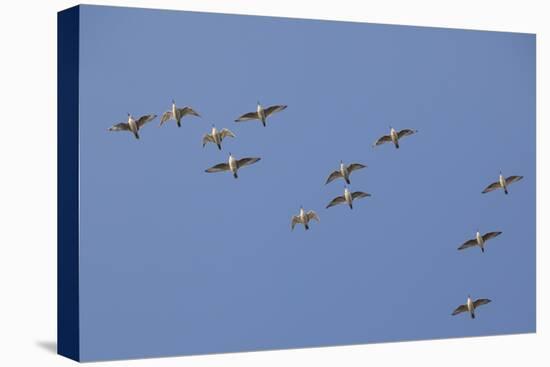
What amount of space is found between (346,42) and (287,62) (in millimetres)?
514

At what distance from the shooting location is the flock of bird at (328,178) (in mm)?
9703

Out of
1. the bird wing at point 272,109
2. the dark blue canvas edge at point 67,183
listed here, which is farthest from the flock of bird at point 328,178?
the dark blue canvas edge at point 67,183

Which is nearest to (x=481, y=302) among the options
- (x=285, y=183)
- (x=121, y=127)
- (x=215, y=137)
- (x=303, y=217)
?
(x=303, y=217)

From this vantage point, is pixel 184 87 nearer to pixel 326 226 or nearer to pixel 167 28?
pixel 167 28

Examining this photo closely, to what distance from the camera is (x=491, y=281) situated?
11.0m

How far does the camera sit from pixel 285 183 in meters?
10.2

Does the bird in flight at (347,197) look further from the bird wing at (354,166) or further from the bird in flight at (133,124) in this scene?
the bird in flight at (133,124)

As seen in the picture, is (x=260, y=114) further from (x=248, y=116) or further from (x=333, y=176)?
(x=333, y=176)

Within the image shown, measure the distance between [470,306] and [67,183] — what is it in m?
3.33

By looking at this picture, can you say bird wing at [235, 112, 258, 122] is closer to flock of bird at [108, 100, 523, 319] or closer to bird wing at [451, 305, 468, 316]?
flock of bird at [108, 100, 523, 319]

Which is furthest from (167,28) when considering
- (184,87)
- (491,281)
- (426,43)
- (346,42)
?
(491,281)

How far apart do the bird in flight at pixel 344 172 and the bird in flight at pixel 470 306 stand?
139 centimetres

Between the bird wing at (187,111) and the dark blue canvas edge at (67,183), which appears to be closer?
the dark blue canvas edge at (67,183)

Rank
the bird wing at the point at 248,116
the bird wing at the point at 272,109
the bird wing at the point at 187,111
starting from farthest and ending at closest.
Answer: the bird wing at the point at 272,109
the bird wing at the point at 248,116
the bird wing at the point at 187,111
